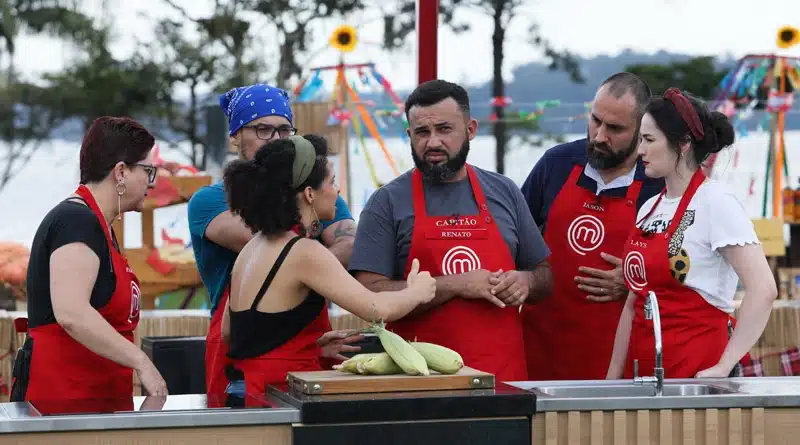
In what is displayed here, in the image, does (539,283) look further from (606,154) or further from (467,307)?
(606,154)

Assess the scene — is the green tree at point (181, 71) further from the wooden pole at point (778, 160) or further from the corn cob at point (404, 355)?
the corn cob at point (404, 355)

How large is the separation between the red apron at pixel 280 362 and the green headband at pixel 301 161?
358 millimetres

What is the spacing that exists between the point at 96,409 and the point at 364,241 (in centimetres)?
107

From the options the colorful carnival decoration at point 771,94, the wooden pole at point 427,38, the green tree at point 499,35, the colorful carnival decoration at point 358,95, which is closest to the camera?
the wooden pole at point 427,38

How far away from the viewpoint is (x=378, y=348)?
11.9 ft

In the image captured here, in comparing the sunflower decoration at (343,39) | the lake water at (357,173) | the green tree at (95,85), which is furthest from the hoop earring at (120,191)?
the green tree at (95,85)

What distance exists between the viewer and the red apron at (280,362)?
296cm

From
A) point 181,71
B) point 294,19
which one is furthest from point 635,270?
point 181,71

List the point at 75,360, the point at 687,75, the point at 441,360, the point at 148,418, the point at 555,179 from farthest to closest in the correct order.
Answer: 1. the point at 687,75
2. the point at 555,179
3. the point at 75,360
4. the point at 441,360
5. the point at 148,418

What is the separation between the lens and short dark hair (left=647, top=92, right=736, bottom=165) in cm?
328

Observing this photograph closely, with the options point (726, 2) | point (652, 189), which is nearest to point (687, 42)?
point (726, 2)

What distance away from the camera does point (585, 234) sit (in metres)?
3.86

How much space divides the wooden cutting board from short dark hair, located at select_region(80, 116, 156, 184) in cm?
86

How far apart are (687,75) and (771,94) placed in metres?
1.49
